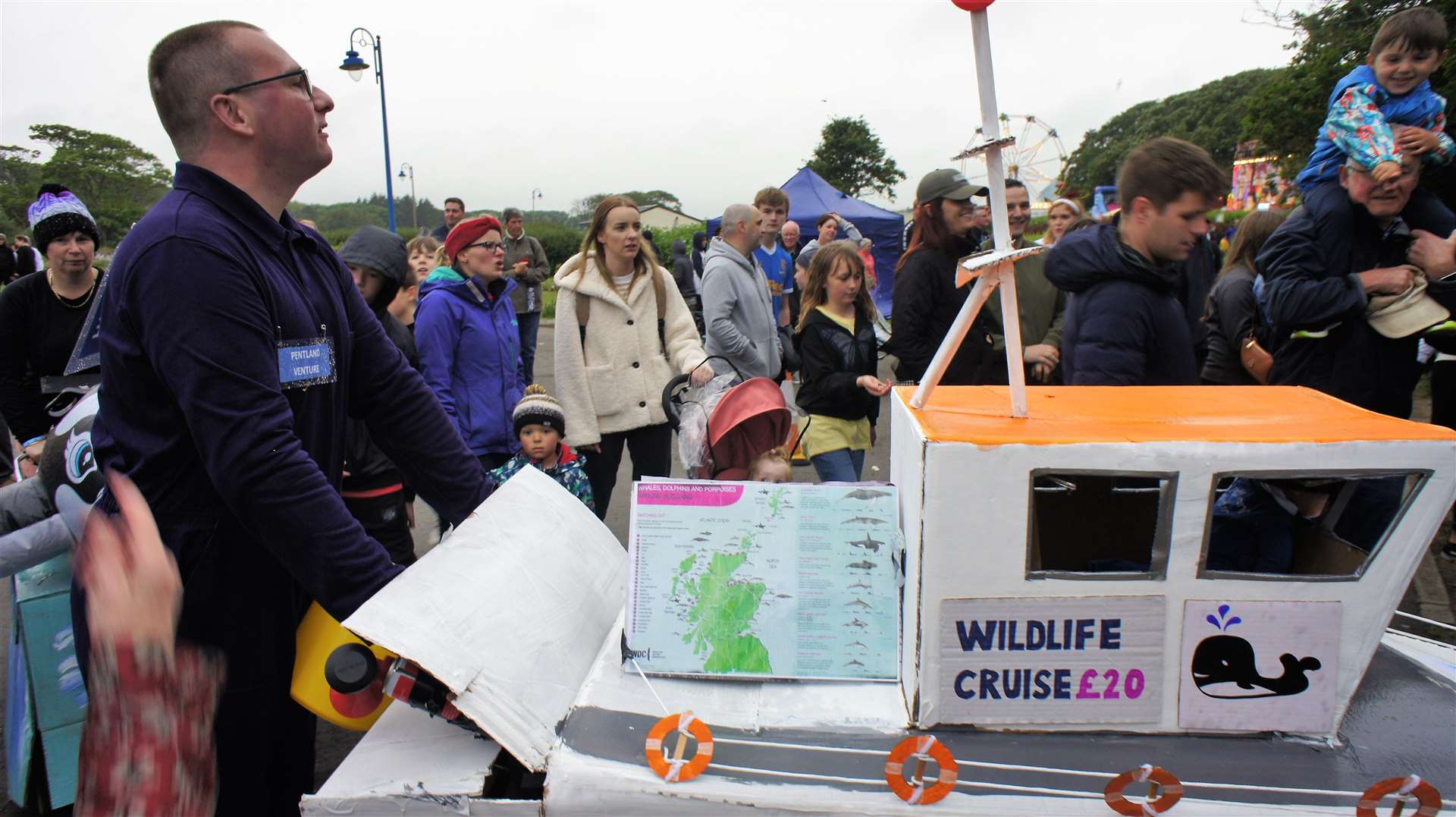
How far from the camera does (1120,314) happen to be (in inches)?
93.2

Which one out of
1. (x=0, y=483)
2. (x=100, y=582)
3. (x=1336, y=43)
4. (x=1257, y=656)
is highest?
(x=1336, y=43)

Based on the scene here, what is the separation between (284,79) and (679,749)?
1.50 metres

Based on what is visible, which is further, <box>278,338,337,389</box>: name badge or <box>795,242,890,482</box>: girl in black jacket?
<box>795,242,890,482</box>: girl in black jacket

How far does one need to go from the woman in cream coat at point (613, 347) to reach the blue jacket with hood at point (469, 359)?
0.26m

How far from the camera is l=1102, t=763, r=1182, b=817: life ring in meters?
1.39

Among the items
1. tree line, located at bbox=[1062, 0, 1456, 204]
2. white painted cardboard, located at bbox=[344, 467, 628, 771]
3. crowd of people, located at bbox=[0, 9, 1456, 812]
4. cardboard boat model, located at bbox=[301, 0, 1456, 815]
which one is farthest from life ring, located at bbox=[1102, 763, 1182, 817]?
tree line, located at bbox=[1062, 0, 1456, 204]

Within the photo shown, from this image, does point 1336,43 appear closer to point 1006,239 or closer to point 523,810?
point 1006,239

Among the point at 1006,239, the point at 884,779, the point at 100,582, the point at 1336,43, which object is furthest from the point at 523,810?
the point at 1336,43

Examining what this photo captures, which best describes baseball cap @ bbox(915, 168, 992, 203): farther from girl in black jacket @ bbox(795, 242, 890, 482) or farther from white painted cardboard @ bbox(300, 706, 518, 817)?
white painted cardboard @ bbox(300, 706, 518, 817)

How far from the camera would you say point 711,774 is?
1432 millimetres

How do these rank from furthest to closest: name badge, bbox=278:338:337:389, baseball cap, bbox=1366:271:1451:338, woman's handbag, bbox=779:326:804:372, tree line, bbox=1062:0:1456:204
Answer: tree line, bbox=1062:0:1456:204 < woman's handbag, bbox=779:326:804:372 < baseball cap, bbox=1366:271:1451:338 < name badge, bbox=278:338:337:389

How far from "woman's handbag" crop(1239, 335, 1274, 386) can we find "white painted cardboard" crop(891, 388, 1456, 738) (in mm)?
2673

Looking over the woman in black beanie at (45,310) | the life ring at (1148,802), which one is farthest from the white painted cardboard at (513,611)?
the woman in black beanie at (45,310)

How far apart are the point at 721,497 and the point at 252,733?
40.7 inches
